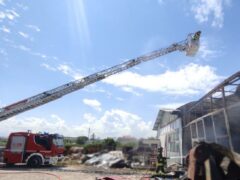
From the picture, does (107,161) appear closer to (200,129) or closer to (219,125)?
(200,129)

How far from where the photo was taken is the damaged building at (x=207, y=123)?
12418mm

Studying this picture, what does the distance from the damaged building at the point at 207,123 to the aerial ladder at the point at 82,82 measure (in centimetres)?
431

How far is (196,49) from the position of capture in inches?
845

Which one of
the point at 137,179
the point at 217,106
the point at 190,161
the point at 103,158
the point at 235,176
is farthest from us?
the point at 103,158

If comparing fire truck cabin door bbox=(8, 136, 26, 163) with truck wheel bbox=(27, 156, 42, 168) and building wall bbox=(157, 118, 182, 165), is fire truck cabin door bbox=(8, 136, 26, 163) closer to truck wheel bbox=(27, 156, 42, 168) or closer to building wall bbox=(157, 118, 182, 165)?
truck wheel bbox=(27, 156, 42, 168)

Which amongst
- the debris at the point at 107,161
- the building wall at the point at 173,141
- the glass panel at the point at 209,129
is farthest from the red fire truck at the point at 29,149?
the glass panel at the point at 209,129

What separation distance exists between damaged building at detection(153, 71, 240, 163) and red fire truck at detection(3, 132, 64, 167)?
959cm

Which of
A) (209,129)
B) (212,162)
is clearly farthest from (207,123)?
(212,162)

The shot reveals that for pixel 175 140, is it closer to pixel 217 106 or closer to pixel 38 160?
pixel 217 106

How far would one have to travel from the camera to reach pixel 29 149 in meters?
22.2

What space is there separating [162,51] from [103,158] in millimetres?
11225

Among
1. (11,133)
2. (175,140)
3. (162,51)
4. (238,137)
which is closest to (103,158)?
(175,140)

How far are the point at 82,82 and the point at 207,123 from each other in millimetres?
10413

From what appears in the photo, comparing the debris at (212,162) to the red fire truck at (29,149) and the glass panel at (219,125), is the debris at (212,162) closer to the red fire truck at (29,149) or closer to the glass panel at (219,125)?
the glass panel at (219,125)
